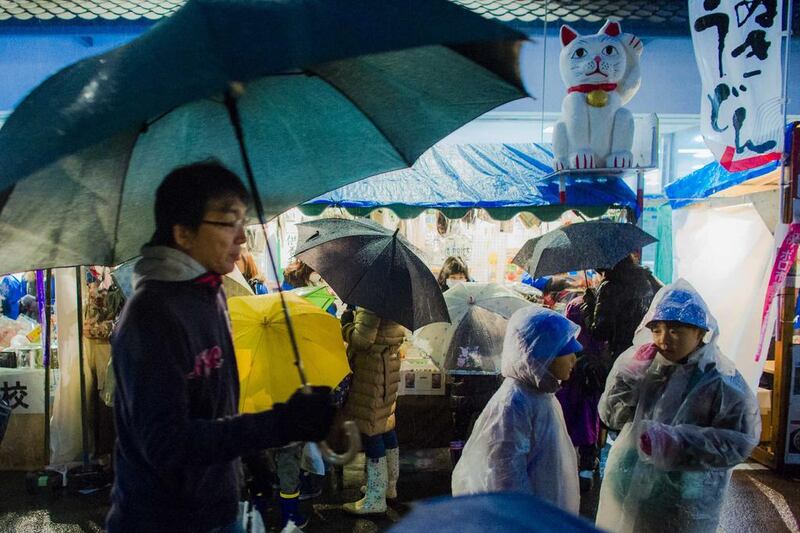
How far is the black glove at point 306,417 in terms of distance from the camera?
4.73ft

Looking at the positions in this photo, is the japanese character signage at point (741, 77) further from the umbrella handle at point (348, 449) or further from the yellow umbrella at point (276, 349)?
the umbrella handle at point (348, 449)

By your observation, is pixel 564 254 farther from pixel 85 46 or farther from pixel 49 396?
pixel 85 46

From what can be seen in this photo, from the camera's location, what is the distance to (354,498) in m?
5.22

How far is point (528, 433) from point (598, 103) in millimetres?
4634

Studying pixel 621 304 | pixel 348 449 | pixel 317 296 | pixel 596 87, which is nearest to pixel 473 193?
pixel 596 87

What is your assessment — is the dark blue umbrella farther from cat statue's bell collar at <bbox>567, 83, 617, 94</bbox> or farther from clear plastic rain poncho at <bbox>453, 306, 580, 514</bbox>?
cat statue's bell collar at <bbox>567, 83, 617, 94</bbox>

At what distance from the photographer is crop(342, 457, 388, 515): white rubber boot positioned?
15.6ft

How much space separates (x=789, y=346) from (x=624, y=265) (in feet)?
7.56

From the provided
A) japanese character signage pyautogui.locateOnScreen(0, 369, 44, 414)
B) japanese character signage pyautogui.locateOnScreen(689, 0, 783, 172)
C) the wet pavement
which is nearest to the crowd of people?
the wet pavement

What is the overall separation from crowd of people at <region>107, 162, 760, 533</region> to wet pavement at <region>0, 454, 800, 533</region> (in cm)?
20

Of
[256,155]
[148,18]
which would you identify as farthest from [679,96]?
[256,155]

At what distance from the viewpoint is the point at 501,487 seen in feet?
8.05

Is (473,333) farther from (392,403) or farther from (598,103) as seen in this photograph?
(598,103)

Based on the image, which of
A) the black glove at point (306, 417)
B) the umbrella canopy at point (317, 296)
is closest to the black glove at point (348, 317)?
the umbrella canopy at point (317, 296)
